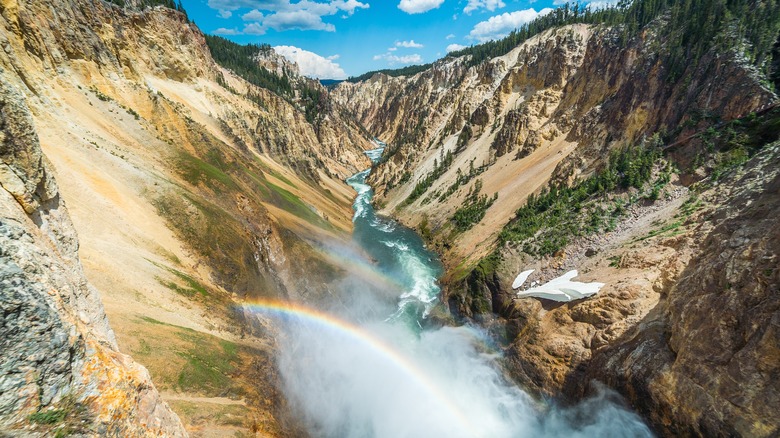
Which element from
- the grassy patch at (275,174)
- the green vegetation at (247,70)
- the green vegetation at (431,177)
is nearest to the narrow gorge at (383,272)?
the grassy patch at (275,174)

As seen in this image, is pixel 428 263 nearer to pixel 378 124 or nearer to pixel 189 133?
pixel 189 133

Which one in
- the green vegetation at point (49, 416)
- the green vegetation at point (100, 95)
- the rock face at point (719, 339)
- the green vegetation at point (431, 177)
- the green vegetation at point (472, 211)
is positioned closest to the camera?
the green vegetation at point (49, 416)

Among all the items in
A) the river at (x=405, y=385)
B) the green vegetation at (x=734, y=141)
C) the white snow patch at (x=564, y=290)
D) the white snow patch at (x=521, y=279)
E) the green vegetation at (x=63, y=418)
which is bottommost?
the river at (x=405, y=385)

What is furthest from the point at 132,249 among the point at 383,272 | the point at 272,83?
the point at 272,83

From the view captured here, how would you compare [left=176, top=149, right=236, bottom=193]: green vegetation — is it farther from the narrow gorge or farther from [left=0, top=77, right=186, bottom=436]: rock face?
[left=0, top=77, right=186, bottom=436]: rock face

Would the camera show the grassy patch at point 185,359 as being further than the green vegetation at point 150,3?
No

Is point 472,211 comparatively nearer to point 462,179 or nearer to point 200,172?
point 462,179

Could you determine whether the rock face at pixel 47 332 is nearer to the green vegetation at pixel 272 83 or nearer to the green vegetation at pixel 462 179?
the green vegetation at pixel 462 179
